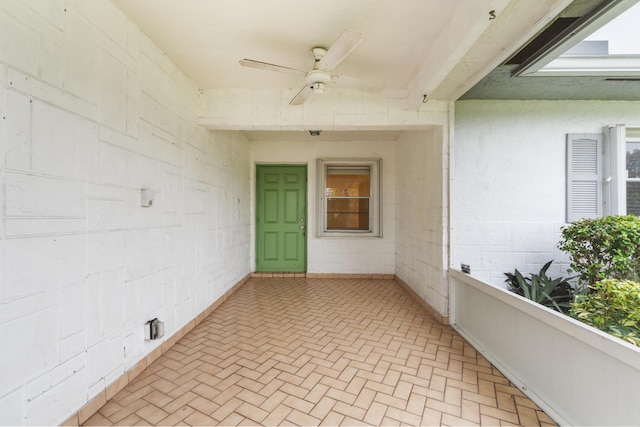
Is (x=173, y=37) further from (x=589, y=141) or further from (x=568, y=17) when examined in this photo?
(x=589, y=141)

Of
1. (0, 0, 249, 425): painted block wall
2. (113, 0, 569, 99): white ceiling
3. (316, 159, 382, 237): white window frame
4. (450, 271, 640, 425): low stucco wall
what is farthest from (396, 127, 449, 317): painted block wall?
(0, 0, 249, 425): painted block wall

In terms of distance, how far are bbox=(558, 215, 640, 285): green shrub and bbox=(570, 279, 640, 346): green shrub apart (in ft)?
2.24

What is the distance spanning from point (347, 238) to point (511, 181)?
2.68 meters

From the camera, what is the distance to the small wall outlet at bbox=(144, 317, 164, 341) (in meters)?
2.07

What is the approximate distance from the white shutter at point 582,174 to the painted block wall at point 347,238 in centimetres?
240

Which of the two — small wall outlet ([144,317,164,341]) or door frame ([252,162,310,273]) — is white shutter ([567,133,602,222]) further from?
small wall outlet ([144,317,164,341])

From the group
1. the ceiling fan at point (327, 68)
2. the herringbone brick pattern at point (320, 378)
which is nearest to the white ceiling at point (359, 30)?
the ceiling fan at point (327, 68)

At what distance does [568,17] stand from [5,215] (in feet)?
11.3

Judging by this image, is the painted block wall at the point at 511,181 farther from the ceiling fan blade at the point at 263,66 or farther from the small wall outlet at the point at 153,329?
the small wall outlet at the point at 153,329

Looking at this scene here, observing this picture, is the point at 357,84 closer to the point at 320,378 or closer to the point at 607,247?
the point at 320,378

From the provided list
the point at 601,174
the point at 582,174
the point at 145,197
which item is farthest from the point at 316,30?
the point at 601,174

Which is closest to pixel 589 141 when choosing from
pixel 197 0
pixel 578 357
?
pixel 578 357

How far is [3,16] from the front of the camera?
3.74 feet

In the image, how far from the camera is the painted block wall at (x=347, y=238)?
4.93 m
